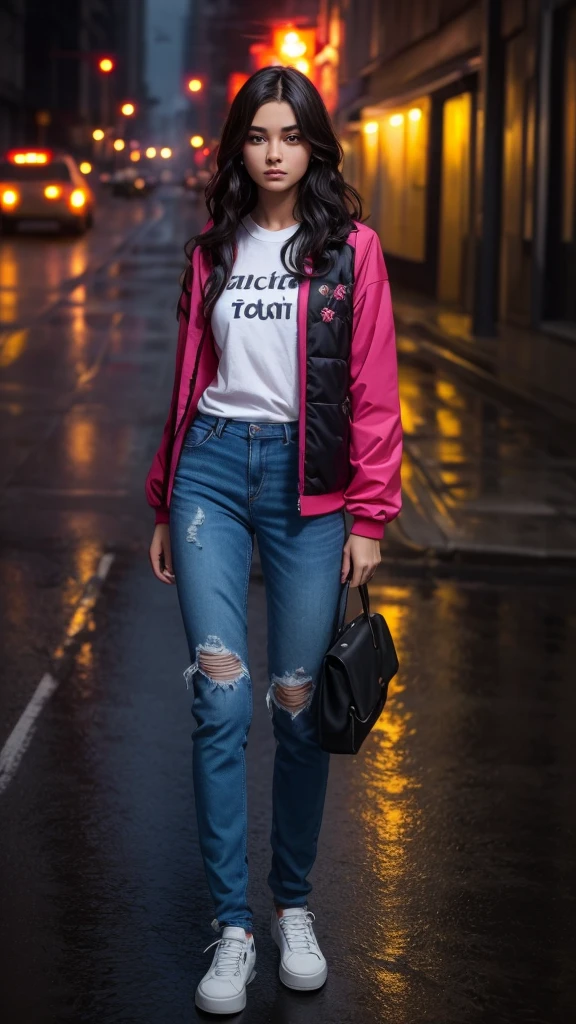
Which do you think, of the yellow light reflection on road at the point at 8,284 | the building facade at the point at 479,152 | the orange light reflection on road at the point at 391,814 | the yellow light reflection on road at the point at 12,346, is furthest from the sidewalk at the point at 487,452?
the yellow light reflection on road at the point at 8,284

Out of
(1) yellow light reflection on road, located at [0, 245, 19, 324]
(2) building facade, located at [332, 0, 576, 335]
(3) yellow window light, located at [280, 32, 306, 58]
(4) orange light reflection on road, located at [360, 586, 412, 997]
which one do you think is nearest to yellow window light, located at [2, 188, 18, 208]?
(1) yellow light reflection on road, located at [0, 245, 19, 324]

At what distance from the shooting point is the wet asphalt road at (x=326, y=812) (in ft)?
12.0

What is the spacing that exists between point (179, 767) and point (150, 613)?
2085mm

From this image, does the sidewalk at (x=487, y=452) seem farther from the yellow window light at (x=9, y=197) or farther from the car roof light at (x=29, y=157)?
the car roof light at (x=29, y=157)

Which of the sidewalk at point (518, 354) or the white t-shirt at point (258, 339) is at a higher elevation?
the white t-shirt at point (258, 339)

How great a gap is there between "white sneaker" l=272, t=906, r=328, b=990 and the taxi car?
33.8m

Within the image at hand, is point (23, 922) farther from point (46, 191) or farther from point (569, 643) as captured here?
point (46, 191)

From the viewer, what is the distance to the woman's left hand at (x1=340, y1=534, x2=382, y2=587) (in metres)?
3.59

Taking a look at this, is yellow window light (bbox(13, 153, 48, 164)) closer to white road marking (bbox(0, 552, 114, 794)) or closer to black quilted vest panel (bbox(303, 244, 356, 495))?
white road marking (bbox(0, 552, 114, 794))

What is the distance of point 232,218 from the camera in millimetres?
3609

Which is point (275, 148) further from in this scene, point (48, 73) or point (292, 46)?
point (48, 73)

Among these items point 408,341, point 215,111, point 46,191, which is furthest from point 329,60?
point 215,111

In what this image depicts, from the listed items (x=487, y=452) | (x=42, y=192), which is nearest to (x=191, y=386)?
(x=487, y=452)

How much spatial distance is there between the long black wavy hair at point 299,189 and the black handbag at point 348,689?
2.52 ft
